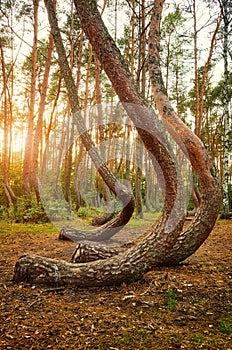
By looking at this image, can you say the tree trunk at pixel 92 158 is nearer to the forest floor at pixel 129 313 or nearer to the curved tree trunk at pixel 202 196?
the curved tree trunk at pixel 202 196

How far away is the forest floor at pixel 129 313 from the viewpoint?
7.29 ft

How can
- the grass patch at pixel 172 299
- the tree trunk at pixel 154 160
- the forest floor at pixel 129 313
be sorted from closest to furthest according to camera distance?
the forest floor at pixel 129 313, the grass patch at pixel 172 299, the tree trunk at pixel 154 160

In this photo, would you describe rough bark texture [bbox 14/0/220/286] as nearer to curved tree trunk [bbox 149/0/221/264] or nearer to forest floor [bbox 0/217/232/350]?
curved tree trunk [bbox 149/0/221/264]

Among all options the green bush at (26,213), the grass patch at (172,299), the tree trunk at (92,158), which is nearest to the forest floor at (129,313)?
the grass patch at (172,299)

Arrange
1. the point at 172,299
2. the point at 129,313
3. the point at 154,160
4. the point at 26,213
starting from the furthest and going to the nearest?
the point at 26,213
the point at 154,160
the point at 172,299
the point at 129,313

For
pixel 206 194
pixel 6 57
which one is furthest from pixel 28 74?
pixel 206 194

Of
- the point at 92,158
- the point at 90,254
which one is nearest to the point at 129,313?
the point at 90,254

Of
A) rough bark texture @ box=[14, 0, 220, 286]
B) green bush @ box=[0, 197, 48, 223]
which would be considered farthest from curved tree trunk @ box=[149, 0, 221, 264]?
green bush @ box=[0, 197, 48, 223]

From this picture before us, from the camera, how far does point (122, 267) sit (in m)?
3.42

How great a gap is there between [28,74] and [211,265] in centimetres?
1891

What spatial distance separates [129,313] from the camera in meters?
2.72

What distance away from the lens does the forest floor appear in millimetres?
2223

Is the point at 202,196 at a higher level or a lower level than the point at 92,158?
lower

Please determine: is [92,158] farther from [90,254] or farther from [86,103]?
[86,103]
